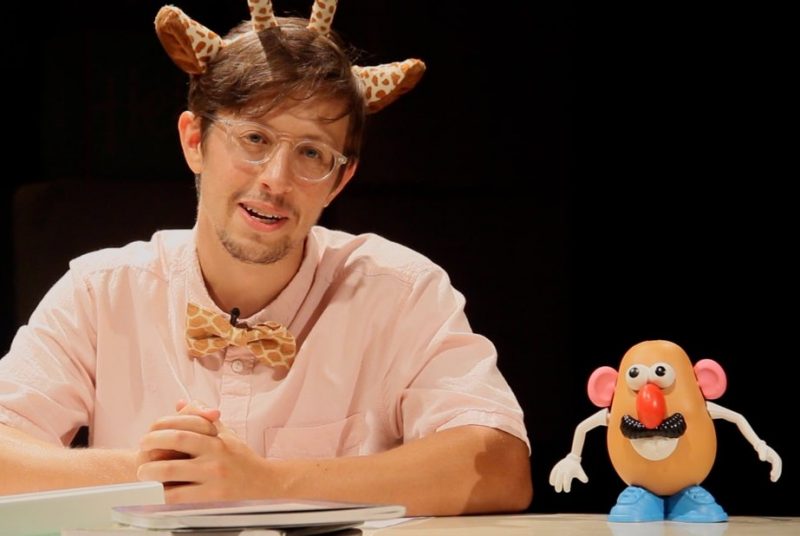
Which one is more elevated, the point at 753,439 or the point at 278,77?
the point at 278,77

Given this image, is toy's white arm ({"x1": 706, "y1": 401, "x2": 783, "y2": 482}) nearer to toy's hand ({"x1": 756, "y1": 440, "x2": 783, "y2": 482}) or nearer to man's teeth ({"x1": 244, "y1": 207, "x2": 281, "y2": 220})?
toy's hand ({"x1": 756, "y1": 440, "x2": 783, "y2": 482})

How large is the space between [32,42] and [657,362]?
200 cm

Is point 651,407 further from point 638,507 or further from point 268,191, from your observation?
point 268,191

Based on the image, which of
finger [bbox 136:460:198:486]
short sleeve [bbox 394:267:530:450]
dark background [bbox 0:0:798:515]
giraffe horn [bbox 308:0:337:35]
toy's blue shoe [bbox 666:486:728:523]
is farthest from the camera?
dark background [bbox 0:0:798:515]

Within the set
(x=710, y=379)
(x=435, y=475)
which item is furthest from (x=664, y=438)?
(x=435, y=475)

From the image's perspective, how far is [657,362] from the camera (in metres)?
1.59

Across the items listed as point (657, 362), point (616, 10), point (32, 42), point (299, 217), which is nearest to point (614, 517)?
point (657, 362)

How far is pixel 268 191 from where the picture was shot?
2115 mm

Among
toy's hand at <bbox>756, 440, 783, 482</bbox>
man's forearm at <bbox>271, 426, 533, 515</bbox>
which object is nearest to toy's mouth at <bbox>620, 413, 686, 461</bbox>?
toy's hand at <bbox>756, 440, 783, 482</bbox>

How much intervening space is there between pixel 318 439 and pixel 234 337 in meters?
0.25

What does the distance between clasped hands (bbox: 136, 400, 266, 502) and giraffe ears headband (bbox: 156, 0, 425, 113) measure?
0.74 metres

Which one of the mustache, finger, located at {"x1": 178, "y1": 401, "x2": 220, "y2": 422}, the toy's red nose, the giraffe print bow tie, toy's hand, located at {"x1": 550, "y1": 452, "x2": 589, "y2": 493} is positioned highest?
the mustache

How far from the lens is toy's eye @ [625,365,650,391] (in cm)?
158

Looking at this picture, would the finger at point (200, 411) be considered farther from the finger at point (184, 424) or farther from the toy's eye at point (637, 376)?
the toy's eye at point (637, 376)
